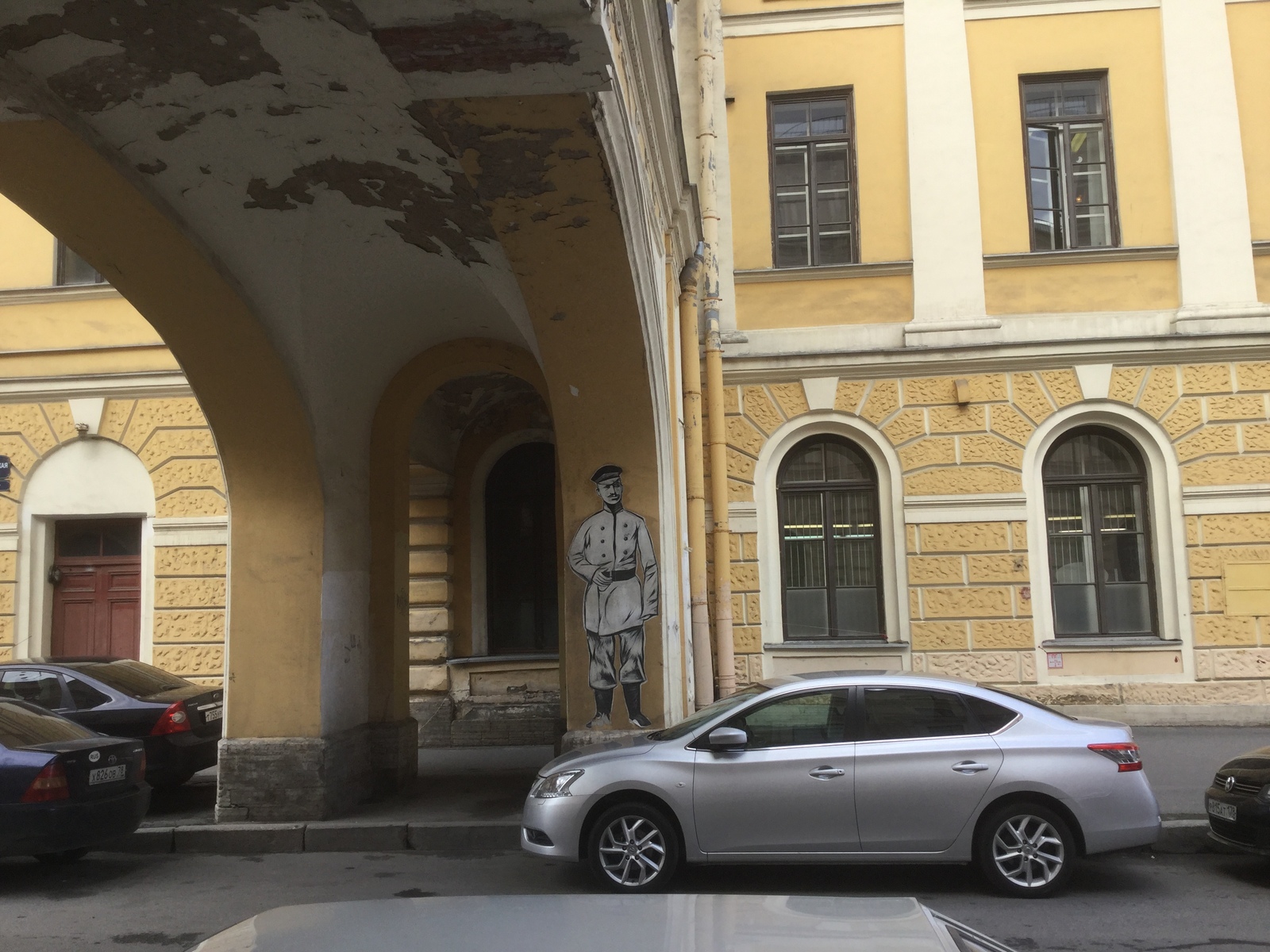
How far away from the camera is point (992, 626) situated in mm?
12195

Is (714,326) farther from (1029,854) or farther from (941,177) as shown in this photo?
(1029,854)

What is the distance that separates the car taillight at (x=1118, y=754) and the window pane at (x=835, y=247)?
8.09 metres

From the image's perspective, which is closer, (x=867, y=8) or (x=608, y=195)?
(x=608, y=195)

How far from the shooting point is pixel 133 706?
9.61 meters

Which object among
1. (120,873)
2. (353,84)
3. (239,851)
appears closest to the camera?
(353,84)

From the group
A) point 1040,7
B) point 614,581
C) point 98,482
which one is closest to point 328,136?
point 614,581

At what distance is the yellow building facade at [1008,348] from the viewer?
479 inches

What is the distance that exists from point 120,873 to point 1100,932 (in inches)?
254

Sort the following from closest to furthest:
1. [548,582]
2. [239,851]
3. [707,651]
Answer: [239,851] → [707,651] → [548,582]

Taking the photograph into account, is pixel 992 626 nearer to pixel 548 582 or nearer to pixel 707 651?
pixel 707 651

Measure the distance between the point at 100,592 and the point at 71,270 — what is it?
4.21 metres

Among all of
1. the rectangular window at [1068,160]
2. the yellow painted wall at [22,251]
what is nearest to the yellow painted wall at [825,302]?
the rectangular window at [1068,160]

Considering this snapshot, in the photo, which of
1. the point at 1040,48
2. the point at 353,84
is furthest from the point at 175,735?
the point at 1040,48

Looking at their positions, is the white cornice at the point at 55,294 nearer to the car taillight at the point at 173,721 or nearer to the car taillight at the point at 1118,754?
the car taillight at the point at 173,721
